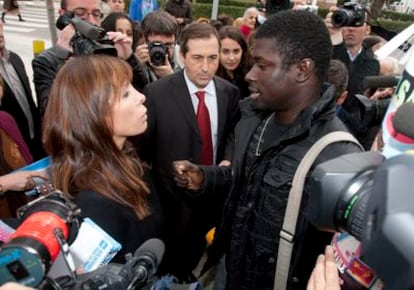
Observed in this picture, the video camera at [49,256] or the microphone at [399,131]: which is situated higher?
the microphone at [399,131]

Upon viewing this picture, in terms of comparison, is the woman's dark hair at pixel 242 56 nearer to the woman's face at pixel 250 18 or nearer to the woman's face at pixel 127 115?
the woman's face at pixel 127 115

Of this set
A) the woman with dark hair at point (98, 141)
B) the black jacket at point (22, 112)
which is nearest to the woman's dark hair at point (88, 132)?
the woman with dark hair at point (98, 141)

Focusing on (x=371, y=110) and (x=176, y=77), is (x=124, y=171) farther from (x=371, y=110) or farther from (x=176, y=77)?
(x=371, y=110)

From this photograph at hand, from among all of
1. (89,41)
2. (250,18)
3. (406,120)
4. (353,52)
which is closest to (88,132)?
(89,41)

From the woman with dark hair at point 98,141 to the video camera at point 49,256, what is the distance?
462 mm

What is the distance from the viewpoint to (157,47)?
2.93 m

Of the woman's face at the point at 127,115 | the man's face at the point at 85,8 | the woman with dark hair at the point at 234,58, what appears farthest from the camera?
the woman with dark hair at the point at 234,58

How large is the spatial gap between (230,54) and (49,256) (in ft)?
9.94

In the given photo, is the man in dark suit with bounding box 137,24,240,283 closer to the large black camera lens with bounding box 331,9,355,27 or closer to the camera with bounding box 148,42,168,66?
the camera with bounding box 148,42,168,66

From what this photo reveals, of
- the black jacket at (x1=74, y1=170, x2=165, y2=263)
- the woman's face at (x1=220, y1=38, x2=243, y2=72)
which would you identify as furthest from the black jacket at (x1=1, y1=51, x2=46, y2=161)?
the woman's face at (x1=220, y1=38, x2=243, y2=72)

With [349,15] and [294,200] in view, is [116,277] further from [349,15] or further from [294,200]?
[349,15]

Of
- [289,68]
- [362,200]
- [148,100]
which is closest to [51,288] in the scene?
[362,200]

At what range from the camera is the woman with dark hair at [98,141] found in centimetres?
139

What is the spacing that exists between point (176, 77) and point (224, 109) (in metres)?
0.39
